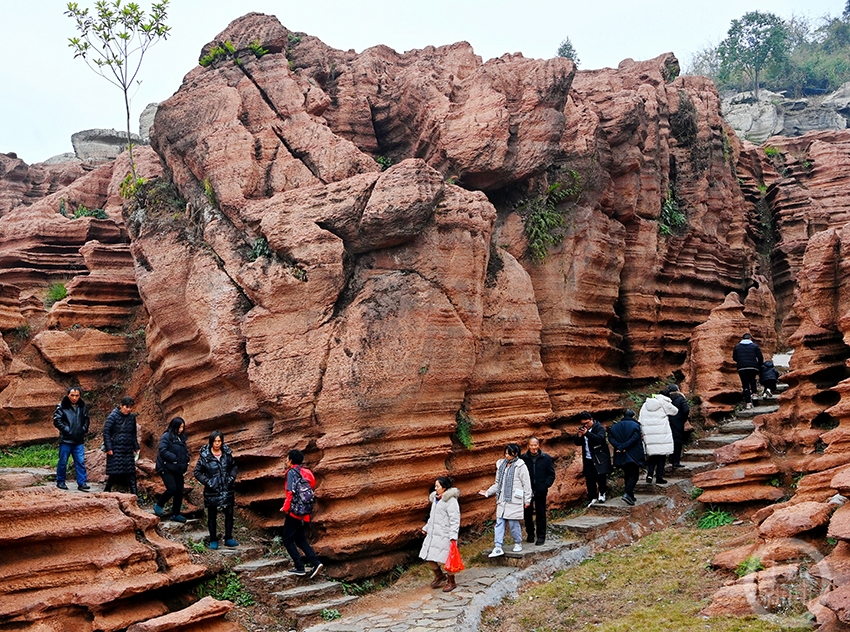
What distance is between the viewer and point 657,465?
Answer: 46.3 ft

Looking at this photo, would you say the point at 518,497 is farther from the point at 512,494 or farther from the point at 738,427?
the point at 738,427

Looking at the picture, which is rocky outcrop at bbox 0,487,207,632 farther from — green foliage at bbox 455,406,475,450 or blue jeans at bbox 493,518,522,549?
green foliage at bbox 455,406,475,450

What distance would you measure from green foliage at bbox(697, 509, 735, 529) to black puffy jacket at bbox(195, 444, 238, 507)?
23.3ft

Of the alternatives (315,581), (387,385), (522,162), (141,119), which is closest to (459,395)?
(387,385)

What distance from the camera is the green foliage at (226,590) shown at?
10.3 m

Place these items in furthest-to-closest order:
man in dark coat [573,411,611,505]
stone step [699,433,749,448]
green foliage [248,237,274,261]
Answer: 1. stone step [699,433,749,448]
2. green foliage [248,237,274,261]
3. man in dark coat [573,411,611,505]

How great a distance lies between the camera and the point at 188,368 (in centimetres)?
1405

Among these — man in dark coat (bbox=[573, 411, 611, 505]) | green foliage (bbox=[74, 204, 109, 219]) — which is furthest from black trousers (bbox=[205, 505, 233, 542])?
green foliage (bbox=[74, 204, 109, 219])

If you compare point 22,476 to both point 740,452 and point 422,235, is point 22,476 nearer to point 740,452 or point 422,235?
point 422,235

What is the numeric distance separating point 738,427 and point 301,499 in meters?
9.43

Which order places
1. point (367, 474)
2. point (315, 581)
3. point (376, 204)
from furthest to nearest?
point (376, 204)
point (367, 474)
point (315, 581)

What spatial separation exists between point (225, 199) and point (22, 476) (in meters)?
5.74

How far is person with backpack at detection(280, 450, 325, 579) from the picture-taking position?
10.9 metres

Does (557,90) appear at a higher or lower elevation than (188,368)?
higher
